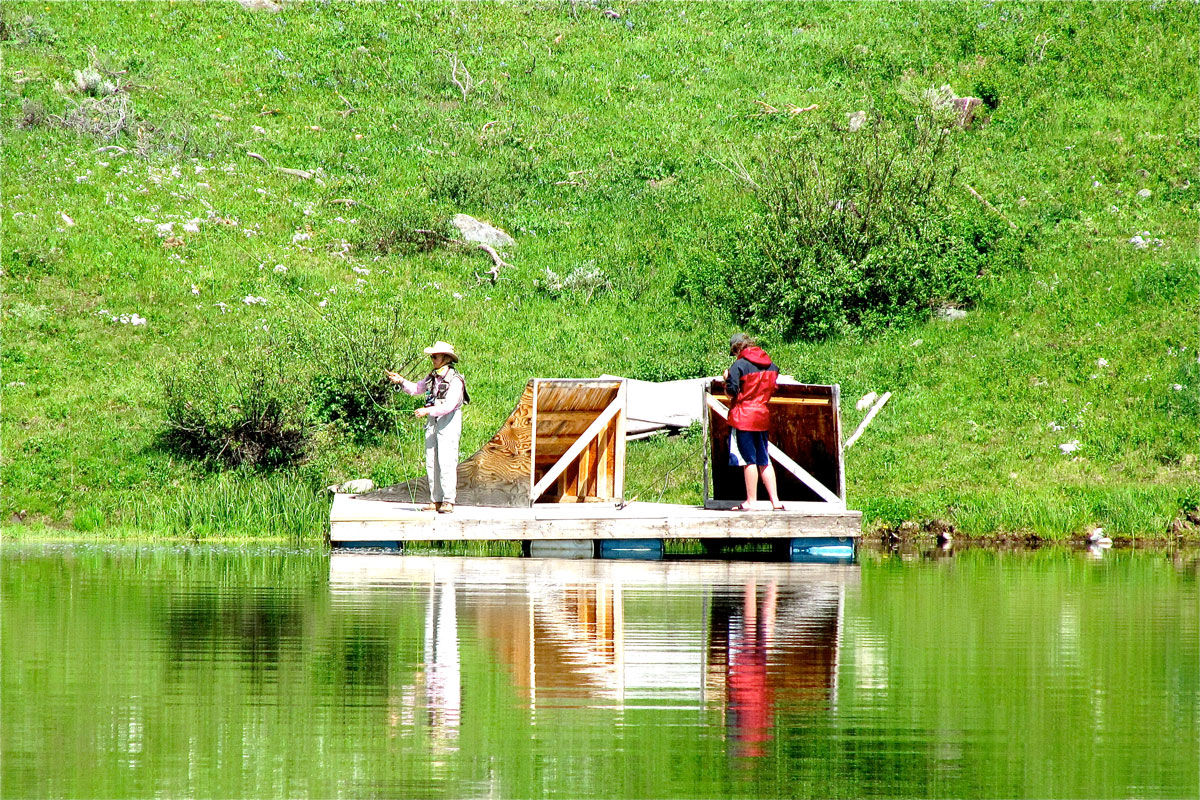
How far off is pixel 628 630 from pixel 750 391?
231 inches

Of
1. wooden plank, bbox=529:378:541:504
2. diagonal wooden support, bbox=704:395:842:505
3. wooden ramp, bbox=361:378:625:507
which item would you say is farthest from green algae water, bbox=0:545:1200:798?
wooden ramp, bbox=361:378:625:507

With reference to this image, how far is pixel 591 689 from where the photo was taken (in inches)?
311

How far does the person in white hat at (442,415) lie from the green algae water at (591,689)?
238cm

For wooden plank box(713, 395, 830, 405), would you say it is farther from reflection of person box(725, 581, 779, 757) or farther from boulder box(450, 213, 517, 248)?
boulder box(450, 213, 517, 248)

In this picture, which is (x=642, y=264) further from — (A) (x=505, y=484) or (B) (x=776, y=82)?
(A) (x=505, y=484)

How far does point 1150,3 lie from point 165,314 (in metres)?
26.4

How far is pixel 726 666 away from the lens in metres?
8.59

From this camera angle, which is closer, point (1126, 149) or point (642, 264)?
point (642, 264)

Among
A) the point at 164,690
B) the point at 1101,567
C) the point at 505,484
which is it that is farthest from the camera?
the point at 505,484

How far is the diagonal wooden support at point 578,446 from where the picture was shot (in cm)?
1645

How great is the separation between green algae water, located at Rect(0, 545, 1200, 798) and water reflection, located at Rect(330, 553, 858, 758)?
0.04 metres

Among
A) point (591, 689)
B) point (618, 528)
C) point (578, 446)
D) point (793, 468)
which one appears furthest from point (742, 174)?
point (591, 689)

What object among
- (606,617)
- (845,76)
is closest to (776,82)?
(845,76)

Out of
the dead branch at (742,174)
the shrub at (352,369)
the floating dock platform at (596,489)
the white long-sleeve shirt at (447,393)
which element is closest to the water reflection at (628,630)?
the floating dock platform at (596,489)
